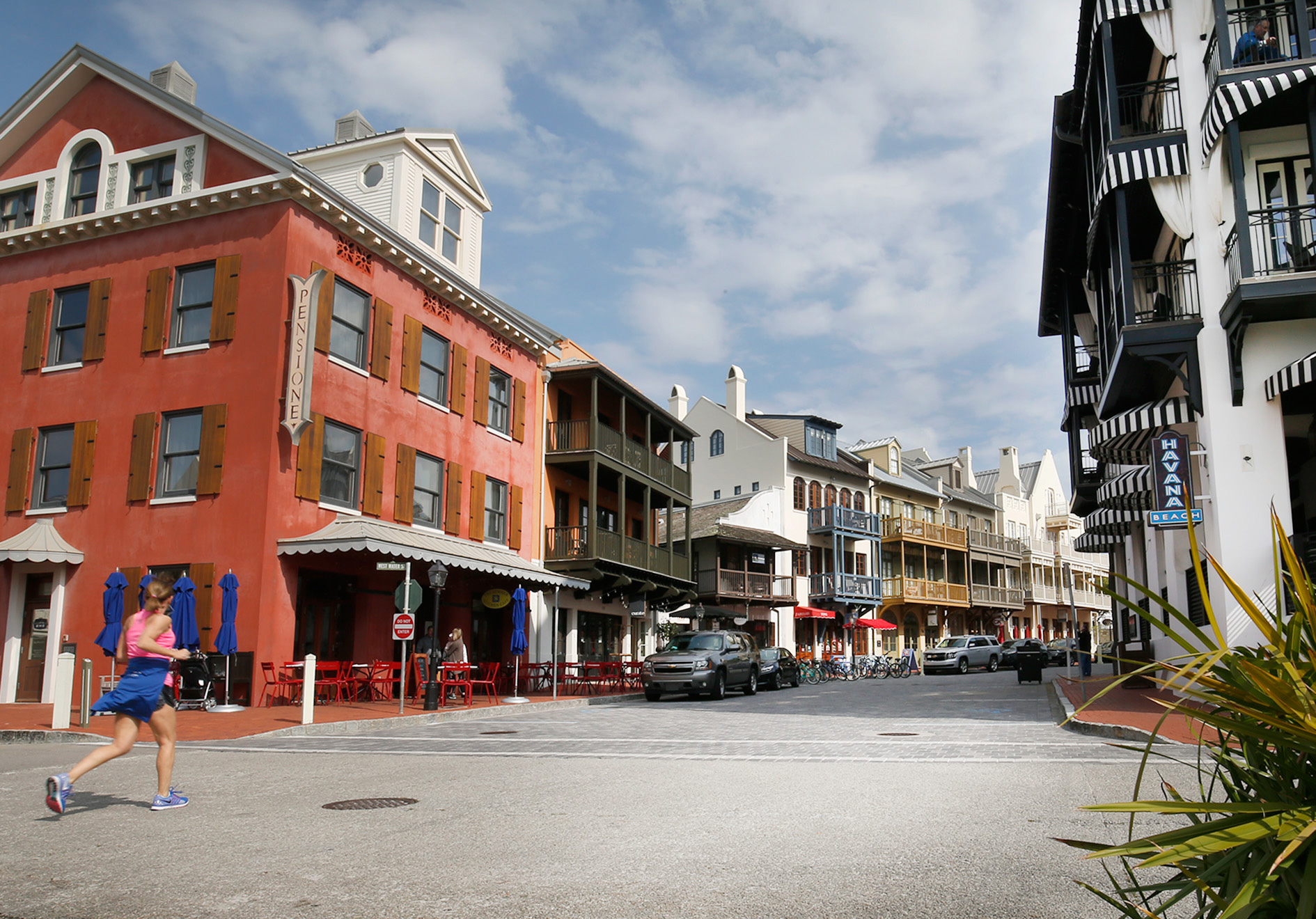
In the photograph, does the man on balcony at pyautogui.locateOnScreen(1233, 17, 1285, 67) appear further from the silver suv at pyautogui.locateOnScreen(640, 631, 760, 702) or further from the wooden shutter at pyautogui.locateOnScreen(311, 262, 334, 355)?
the wooden shutter at pyautogui.locateOnScreen(311, 262, 334, 355)

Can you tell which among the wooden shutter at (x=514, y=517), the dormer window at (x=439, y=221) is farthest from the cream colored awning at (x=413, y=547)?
the dormer window at (x=439, y=221)

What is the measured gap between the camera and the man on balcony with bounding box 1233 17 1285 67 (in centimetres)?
1612

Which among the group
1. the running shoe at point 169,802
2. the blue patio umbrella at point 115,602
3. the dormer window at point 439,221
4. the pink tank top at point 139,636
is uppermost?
the dormer window at point 439,221

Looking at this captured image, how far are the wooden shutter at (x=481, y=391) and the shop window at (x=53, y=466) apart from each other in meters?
9.37

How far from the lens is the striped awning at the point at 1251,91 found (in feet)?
51.2

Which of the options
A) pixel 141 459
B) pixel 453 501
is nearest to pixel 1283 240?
pixel 453 501

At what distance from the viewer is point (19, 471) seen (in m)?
22.3

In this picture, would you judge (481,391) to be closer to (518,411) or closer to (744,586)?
(518,411)

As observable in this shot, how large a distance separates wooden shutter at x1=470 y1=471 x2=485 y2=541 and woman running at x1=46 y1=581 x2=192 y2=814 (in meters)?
18.8

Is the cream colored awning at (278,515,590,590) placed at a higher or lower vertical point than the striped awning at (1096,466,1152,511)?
lower

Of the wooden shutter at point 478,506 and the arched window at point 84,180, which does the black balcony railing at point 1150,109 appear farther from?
the arched window at point 84,180

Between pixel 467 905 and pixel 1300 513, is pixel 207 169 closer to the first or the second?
pixel 467 905

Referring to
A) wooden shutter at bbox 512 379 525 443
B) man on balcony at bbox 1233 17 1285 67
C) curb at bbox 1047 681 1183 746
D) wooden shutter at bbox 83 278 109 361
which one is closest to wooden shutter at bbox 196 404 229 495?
wooden shutter at bbox 83 278 109 361

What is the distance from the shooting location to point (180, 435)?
69.5ft
